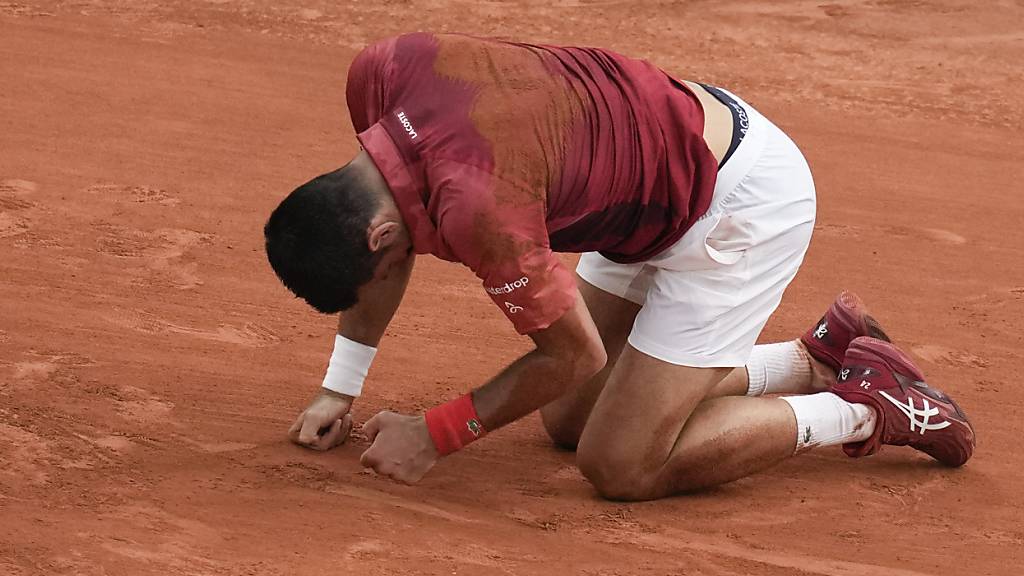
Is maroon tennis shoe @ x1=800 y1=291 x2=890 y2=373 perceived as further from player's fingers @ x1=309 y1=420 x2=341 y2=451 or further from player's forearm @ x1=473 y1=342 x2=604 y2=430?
player's fingers @ x1=309 y1=420 x2=341 y2=451

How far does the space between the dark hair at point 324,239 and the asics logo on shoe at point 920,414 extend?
1.61 metres

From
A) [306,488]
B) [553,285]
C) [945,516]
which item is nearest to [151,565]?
[306,488]

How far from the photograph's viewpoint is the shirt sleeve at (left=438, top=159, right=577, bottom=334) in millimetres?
2891

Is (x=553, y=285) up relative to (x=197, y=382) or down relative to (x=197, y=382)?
up

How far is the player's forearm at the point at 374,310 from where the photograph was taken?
3564 mm

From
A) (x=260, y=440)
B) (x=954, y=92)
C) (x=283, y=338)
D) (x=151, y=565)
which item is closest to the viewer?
(x=151, y=565)

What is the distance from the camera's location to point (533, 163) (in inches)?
117

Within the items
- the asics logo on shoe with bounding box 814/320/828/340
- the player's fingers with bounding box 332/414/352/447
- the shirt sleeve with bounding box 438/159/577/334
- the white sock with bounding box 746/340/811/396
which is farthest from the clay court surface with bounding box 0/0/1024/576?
the shirt sleeve with bounding box 438/159/577/334

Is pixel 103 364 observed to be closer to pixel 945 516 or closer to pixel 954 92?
pixel 945 516

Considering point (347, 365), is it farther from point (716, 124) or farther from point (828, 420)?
point (828, 420)

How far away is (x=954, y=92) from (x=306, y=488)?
192 inches

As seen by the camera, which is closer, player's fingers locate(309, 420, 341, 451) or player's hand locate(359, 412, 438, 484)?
player's hand locate(359, 412, 438, 484)

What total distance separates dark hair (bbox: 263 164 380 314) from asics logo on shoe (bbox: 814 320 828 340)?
1666 millimetres

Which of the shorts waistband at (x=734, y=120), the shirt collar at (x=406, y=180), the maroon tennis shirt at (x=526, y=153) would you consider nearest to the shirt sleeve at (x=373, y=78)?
the maroon tennis shirt at (x=526, y=153)
